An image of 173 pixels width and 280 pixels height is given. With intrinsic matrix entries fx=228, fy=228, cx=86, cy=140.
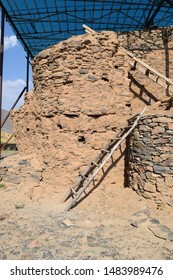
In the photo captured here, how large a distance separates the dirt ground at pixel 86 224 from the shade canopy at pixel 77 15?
28.4 ft

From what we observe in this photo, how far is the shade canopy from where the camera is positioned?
36.9ft

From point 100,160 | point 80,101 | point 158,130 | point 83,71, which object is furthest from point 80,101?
point 158,130

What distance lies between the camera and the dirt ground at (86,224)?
346 centimetres

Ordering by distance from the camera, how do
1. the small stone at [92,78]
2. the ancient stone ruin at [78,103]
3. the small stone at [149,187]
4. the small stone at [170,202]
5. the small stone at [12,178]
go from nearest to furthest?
the small stone at [170,202], the small stone at [149,187], the ancient stone ruin at [78,103], the small stone at [92,78], the small stone at [12,178]

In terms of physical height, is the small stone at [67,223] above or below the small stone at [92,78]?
below

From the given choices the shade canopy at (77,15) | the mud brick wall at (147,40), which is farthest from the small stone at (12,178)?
the shade canopy at (77,15)

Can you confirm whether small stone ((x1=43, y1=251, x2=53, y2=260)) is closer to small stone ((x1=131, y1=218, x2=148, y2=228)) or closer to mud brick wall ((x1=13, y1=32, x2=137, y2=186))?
small stone ((x1=131, y1=218, x2=148, y2=228))

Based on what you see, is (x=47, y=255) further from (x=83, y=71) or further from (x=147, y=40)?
(x=147, y=40)

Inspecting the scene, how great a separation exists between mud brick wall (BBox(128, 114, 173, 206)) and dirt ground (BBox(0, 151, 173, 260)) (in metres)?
0.25

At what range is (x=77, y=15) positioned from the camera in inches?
485

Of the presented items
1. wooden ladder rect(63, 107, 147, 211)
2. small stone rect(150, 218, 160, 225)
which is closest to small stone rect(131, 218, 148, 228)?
small stone rect(150, 218, 160, 225)

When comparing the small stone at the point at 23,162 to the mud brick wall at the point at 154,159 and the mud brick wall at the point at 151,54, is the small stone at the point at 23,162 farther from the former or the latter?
the mud brick wall at the point at 151,54

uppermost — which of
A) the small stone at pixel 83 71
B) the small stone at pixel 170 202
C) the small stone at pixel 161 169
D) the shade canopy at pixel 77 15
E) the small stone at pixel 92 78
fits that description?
the shade canopy at pixel 77 15

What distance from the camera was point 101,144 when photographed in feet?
20.0
